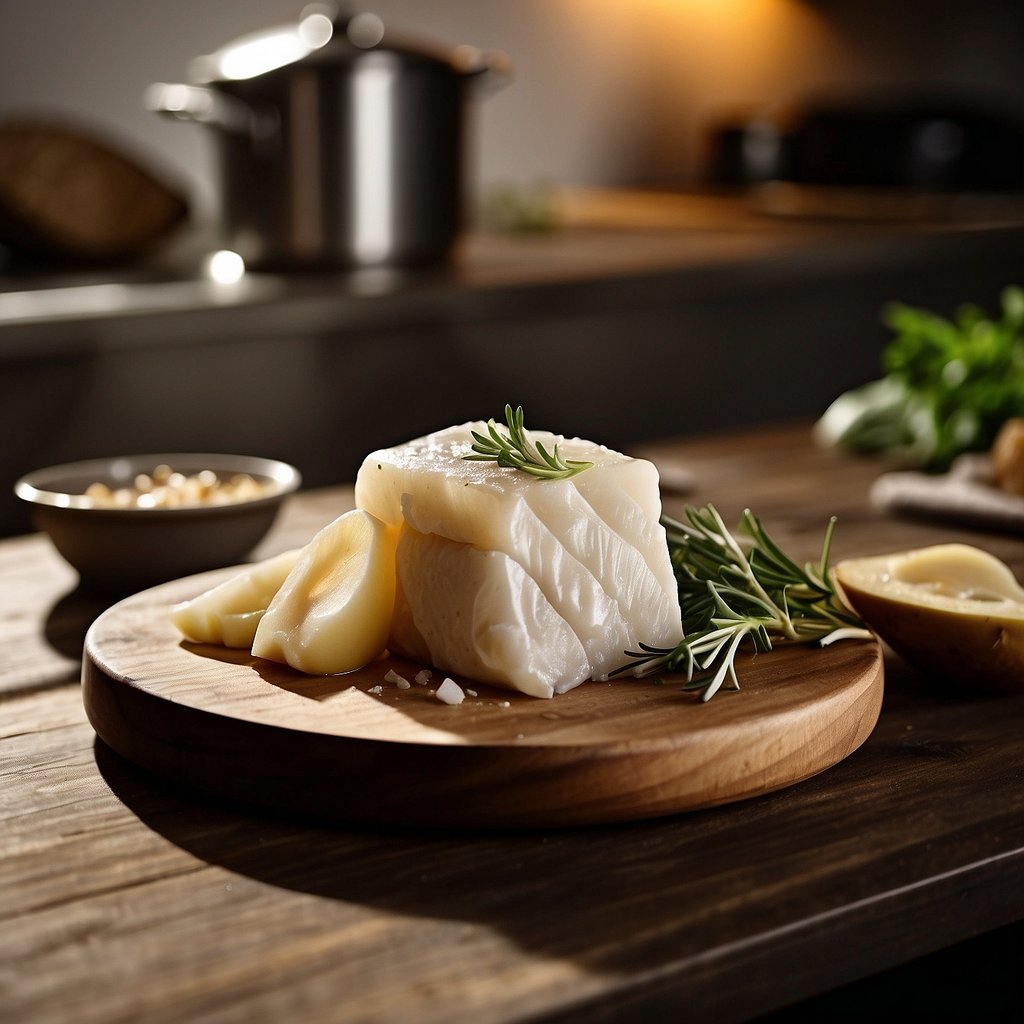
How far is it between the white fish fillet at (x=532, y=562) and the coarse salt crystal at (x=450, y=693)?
3 centimetres

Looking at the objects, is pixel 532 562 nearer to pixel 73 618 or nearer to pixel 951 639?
pixel 951 639

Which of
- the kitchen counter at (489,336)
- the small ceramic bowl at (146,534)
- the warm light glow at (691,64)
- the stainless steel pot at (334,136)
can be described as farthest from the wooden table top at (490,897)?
the warm light glow at (691,64)

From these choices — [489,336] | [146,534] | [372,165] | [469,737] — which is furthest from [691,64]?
[469,737]

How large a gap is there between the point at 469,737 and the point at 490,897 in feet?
0.37

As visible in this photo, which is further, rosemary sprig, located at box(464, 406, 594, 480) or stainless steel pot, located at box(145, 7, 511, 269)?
stainless steel pot, located at box(145, 7, 511, 269)

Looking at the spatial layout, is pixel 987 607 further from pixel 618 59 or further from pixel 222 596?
pixel 618 59

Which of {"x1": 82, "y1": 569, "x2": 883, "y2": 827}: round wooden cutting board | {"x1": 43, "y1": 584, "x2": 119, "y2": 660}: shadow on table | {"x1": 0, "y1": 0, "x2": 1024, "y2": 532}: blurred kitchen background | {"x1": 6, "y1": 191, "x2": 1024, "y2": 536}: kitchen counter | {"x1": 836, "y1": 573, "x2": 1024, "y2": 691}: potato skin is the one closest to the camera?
{"x1": 82, "y1": 569, "x2": 883, "y2": 827}: round wooden cutting board

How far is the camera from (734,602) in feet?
3.51

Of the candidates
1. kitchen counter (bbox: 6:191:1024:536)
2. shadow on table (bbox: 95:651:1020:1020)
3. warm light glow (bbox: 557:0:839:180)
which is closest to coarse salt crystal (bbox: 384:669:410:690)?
shadow on table (bbox: 95:651:1020:1020)

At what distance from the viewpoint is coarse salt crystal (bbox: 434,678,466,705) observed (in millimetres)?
919

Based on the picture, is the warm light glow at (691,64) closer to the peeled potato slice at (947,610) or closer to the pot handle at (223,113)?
the pot handle at (223,113)

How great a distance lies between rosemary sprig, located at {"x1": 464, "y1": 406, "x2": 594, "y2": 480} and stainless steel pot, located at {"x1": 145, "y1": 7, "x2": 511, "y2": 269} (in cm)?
175

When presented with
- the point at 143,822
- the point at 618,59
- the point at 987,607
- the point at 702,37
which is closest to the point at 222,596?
the point at 143,822

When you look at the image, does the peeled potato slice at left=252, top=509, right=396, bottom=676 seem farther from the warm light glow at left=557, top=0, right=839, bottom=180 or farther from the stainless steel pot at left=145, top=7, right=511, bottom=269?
the warm light glow at left=557, top=0, right=839, bottom=180
